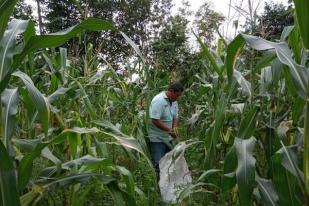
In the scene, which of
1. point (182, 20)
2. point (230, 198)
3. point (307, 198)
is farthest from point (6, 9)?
point (182, 20)

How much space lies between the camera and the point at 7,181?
1222 mm

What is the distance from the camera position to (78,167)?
75.1 inches

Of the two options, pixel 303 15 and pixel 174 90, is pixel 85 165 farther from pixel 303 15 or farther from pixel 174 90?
pixel 174 90

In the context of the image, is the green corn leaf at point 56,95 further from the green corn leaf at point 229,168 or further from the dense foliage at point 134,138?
the green corn leaf at point 229,168

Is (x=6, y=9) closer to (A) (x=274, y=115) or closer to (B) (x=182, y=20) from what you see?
(A) (x=274, y=115)

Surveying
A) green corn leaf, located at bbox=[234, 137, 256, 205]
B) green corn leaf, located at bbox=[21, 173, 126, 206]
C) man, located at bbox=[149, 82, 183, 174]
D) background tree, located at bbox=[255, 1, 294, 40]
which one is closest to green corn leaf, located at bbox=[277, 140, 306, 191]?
green corn leaf, located at bbox=[234, 137, 256, 205]

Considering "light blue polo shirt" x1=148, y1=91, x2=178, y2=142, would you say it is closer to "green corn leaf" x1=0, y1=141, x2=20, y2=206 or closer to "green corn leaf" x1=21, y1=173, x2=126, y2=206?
"green corn leaf" x1=21, y1=173, x2=126, y2=206

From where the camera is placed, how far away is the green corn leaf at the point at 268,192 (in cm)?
176

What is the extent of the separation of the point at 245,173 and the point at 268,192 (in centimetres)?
20

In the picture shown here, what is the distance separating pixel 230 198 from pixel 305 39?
138 cm

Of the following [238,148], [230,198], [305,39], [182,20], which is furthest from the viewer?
[182,20]

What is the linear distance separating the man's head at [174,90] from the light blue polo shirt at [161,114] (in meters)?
0.05

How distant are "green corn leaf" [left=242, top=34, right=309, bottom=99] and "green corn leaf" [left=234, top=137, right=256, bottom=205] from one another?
35 cm

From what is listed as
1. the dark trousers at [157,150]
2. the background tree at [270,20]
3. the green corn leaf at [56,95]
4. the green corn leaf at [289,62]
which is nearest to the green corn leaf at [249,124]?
the green corn leaf at [289,62]
